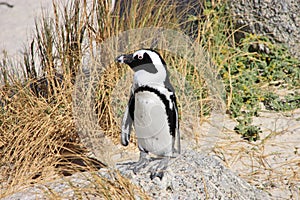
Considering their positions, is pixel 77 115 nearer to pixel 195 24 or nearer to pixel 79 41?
pixel 79 41

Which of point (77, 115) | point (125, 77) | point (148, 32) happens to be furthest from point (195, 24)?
point (77, 115)

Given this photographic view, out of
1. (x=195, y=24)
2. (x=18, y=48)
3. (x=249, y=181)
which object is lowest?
(x=249, y=181)

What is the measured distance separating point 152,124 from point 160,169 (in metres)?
0.22

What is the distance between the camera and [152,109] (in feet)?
7.71

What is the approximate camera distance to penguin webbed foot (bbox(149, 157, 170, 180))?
96.7 inches

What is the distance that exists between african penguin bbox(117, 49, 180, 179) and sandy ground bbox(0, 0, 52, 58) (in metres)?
3.09

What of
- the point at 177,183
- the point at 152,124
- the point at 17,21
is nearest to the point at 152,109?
the point at 152,124

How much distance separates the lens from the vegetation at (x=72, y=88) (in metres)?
3.29

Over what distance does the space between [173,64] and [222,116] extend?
518 millimetres

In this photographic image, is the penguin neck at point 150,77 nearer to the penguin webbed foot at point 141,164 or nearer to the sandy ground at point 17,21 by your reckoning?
the penguin webbed foot at point 141,164

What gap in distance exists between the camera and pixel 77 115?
3309 mm

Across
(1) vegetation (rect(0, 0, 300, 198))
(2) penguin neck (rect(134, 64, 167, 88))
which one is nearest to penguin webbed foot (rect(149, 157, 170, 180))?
(2) penguin neck (rect(134, 64, 167, 88))

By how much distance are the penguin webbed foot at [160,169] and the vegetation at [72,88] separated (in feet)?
1.83

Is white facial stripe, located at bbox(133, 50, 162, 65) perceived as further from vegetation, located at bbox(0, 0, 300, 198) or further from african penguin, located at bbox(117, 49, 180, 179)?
vegetation, located at bbox(0, 0, 300, 198)
